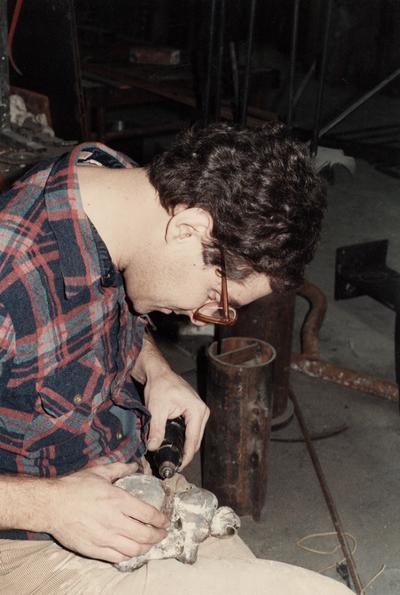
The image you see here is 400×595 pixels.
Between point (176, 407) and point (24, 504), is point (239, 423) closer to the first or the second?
point (176, 407)

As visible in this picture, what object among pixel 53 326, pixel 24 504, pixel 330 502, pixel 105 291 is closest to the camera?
pixel 24 504

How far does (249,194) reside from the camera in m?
1.60

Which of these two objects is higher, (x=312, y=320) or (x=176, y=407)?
(x=176, y=407)

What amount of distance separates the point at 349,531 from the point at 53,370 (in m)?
2.03

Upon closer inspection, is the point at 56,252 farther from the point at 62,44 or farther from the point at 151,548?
the point at 62,44

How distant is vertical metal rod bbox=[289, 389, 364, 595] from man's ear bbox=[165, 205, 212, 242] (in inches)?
72.7

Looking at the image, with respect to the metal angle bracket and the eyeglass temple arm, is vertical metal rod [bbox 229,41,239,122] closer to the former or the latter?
the metal angle bracket

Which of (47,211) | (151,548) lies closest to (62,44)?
(47,211)

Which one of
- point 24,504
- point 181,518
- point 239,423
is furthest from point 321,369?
point 24,504

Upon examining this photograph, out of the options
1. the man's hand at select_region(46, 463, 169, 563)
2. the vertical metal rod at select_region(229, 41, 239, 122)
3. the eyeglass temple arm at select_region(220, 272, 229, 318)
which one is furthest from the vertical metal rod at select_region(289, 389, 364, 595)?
the vertical metal rod at select_region(229, 41, 239, 122)

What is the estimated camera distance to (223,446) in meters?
3.04

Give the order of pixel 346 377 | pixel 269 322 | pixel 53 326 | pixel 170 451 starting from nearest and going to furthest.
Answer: pixel 53 326, pixel 170 451, pixel 269 322, pixel 346 377

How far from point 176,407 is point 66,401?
1.40 feet

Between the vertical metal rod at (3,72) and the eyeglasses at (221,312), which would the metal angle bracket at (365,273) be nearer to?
the vertical metal rod at (3,72)
